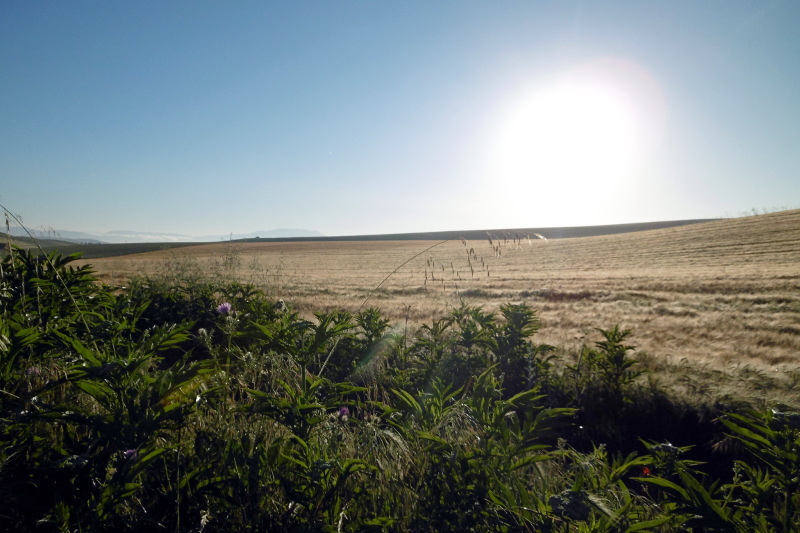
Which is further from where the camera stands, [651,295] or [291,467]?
[651,295]

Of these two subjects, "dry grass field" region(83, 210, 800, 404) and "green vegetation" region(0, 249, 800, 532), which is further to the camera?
"dry grass field" region(83, 210, 800, 404)

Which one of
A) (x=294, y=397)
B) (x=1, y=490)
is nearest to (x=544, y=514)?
(x=294, y=397)

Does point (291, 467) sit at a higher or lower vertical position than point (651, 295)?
higher

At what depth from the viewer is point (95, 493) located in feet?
5.20

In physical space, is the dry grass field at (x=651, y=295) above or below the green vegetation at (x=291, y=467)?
below

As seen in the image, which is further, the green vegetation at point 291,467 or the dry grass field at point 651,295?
the dry grass field at point 651,295

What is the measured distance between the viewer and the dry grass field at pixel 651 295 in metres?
5.21

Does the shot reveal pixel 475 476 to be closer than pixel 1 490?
No

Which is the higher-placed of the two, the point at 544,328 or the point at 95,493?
the point at 95,493

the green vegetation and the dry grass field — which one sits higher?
the green vegetation

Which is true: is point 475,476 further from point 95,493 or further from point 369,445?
point 95,493

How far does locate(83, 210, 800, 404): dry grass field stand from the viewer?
521 cm

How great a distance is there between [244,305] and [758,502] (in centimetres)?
353

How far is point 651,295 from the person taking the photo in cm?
1184
